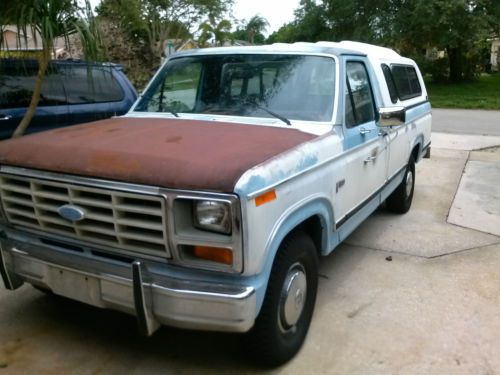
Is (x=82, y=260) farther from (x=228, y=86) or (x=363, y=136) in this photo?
(x=363, y=136)

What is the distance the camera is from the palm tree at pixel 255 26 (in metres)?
56.7

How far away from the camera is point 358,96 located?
414cm

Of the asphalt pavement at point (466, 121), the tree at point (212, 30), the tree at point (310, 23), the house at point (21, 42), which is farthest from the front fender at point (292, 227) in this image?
the tree at point (212, 30)

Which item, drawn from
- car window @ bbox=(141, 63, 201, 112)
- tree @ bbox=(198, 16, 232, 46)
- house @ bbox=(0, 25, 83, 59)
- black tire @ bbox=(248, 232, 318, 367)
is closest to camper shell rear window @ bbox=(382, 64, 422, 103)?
car window @ bbox=(141, 63, 201, 112)

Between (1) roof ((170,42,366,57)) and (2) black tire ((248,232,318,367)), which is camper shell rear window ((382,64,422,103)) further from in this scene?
(2) black tire ((248,232,318,367))

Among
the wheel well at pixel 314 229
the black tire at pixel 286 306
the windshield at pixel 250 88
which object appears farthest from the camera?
the windshield at pixel 250 88

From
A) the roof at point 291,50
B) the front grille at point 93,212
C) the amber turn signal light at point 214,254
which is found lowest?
the amber turn signal light at point 214,254

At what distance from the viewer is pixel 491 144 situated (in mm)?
11539

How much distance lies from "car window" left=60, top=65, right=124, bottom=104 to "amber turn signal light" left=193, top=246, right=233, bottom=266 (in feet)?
13.0

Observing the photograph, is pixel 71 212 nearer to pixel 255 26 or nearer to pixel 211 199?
pixel 211 199

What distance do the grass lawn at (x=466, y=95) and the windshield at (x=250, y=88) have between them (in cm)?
1794

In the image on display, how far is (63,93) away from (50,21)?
1.62 m

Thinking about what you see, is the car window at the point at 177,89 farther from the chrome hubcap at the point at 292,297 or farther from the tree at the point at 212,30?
the tree at the point at 212,30

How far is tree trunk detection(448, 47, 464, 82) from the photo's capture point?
28422 mm
